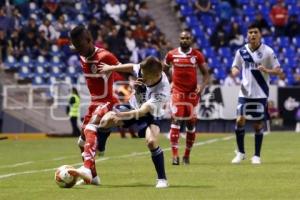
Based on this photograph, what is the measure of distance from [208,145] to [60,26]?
A: 38.2ft

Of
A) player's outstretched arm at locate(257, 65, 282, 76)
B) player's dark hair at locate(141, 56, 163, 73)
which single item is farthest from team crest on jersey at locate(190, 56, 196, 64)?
player's dark hair at locate(141, 56, 163, 73)

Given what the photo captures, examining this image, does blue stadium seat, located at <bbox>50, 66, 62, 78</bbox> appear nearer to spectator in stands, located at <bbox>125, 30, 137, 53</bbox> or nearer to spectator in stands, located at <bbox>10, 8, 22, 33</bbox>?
spectator in stands, located at <bbox>10, 8, 22, 33</bbox>

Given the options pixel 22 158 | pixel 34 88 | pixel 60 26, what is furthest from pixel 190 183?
pixel 60 26

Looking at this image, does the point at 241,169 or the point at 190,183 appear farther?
the point at 241,169

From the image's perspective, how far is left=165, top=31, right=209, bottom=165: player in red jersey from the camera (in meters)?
18.1

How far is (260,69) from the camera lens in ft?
55.8

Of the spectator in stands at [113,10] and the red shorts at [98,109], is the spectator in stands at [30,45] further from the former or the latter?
the red shorts at [98,109]

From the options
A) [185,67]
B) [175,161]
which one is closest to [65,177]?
[175,161]

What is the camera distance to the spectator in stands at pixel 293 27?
127 ft

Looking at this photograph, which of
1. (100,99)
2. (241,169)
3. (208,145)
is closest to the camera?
(100,99)

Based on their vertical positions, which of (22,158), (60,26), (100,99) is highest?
(60,26)

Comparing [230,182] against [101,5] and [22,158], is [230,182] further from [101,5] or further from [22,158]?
[101,5]

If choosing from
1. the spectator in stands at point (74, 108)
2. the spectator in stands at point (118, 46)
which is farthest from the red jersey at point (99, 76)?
the spectator in stands at point (118, 46)

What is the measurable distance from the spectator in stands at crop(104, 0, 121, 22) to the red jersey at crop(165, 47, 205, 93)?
61.9 ft
